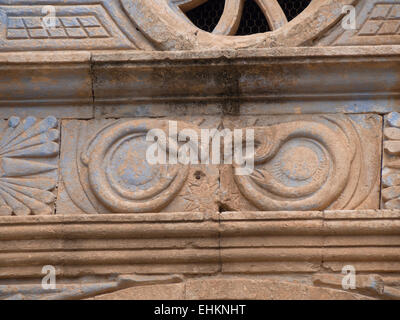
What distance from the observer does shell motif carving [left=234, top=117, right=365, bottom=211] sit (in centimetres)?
480

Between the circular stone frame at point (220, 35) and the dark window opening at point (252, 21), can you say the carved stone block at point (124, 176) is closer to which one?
the circular stone frame at point (220, 35)

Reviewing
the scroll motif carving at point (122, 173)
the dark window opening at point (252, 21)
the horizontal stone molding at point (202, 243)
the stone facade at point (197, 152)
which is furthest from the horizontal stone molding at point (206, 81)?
the horizontal stone molding at point (202, 243)

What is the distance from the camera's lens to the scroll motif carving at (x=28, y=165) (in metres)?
4.92

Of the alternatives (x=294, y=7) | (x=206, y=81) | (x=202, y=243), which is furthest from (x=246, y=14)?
(x=202, y=243)

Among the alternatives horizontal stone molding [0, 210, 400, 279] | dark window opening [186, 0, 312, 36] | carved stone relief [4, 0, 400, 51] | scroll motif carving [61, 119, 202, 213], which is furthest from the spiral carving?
dark window opening [186, 0, 312, 36]

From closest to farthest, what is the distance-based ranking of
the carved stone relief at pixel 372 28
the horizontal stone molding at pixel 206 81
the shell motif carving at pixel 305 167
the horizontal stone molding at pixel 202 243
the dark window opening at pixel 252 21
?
the horizontal stone molding at pixel 202 243, the shell motif carving at pixel 305 167, the horizontal stone molding at pixel 206 81, the carved stone relief at pixel 372 28, the dark window opening at pixel 252 21

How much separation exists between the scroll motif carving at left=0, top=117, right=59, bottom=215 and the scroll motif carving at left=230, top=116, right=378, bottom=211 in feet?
2.92

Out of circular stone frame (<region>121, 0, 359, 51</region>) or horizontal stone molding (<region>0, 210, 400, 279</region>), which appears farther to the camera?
circular stone frame (<region>121, 0, 359, 51</region>)

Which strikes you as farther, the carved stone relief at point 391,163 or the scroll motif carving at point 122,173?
the scroll motif carving at point 122,173

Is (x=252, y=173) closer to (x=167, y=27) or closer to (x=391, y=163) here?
(x=391, y=163)

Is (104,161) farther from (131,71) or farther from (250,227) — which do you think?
(250,227)

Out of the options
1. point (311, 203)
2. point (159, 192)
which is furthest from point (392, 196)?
point (159, 192)

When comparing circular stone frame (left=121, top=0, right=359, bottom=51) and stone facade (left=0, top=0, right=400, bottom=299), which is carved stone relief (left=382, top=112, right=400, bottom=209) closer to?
stone facade (left=0, top=0, right=400, bottom=299)

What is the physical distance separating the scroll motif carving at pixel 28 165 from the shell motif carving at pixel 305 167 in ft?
2.94
